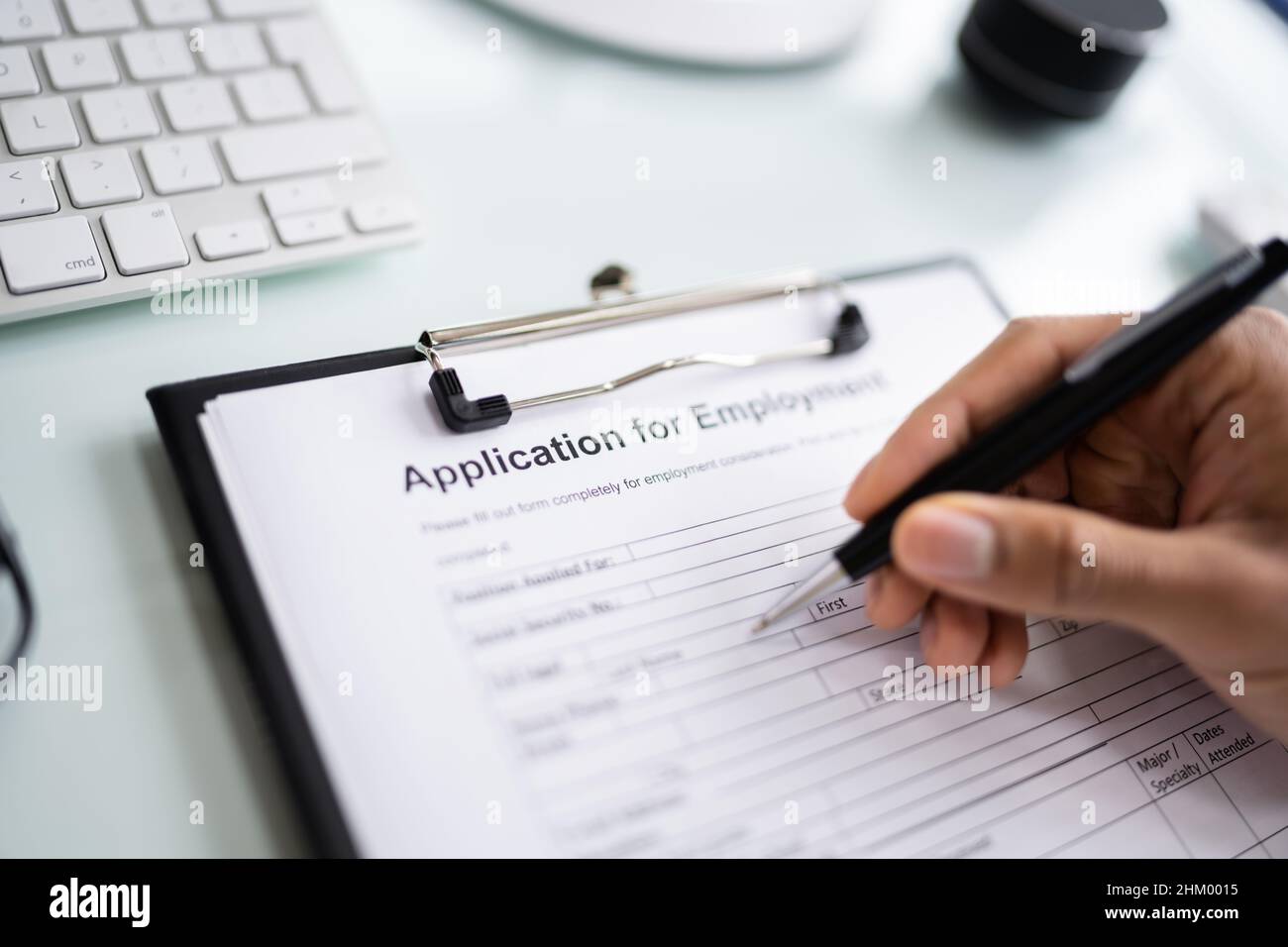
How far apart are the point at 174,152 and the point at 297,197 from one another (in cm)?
6

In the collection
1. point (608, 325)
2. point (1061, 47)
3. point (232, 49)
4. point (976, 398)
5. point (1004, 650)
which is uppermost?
point (232, 49)

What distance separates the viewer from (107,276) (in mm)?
428

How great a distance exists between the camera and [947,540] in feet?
1.14

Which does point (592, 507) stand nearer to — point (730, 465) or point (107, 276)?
point (730, 465)

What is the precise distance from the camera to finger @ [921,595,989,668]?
403 mm

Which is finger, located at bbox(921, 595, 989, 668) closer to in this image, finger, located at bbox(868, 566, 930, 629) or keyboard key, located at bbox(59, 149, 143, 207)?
finger, located at bbox(868, 566, 930, 629)

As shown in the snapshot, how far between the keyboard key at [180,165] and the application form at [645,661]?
127mm

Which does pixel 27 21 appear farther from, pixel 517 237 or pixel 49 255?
pixel 517 237

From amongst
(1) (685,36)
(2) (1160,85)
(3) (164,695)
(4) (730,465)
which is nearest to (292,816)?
(3) (164,695)

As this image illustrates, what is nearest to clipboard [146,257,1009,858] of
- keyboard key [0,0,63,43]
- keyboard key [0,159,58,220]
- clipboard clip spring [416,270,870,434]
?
clipboard clip spring [416,270,870,434]

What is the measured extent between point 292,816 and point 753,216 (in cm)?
41

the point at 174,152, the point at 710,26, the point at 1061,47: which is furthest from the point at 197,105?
the point at 1061,47

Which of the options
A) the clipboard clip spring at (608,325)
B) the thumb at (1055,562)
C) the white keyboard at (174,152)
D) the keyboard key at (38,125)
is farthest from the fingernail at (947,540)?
the keyboard key at (38,125)

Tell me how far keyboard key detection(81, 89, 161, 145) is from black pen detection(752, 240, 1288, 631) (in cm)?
37
